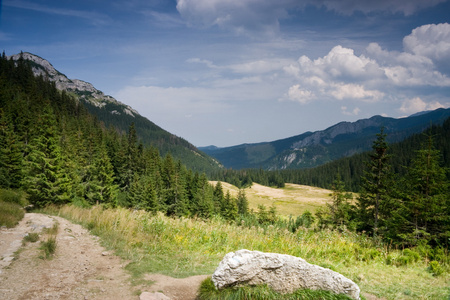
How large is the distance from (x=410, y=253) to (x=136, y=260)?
36.2 ft

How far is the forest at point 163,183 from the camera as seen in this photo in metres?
16.1

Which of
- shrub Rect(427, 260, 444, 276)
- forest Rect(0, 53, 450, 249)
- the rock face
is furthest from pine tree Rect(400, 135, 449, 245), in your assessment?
the rock face

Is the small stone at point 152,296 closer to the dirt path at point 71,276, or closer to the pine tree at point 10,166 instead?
the dirt path at point 71,276

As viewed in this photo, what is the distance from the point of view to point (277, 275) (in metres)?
5.66

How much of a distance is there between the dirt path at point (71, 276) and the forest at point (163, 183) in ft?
28.4

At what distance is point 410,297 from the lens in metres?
6.11

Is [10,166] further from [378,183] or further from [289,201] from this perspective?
[289,201]

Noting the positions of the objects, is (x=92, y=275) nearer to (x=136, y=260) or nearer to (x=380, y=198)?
(x=136, y=260)

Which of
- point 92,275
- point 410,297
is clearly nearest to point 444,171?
point 410,297

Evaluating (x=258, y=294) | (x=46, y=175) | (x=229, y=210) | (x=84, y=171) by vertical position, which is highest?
(x=46, y=175)

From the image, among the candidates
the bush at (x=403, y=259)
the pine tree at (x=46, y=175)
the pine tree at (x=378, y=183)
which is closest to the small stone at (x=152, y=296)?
the bush at (x=403, y=259)

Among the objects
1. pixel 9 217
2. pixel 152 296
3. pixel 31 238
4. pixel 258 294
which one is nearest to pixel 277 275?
pixel 258 294

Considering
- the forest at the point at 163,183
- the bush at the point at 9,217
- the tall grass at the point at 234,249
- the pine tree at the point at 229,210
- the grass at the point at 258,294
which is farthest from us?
the pine tree at the point at 229,210

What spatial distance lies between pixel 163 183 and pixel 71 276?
54.0 metres
